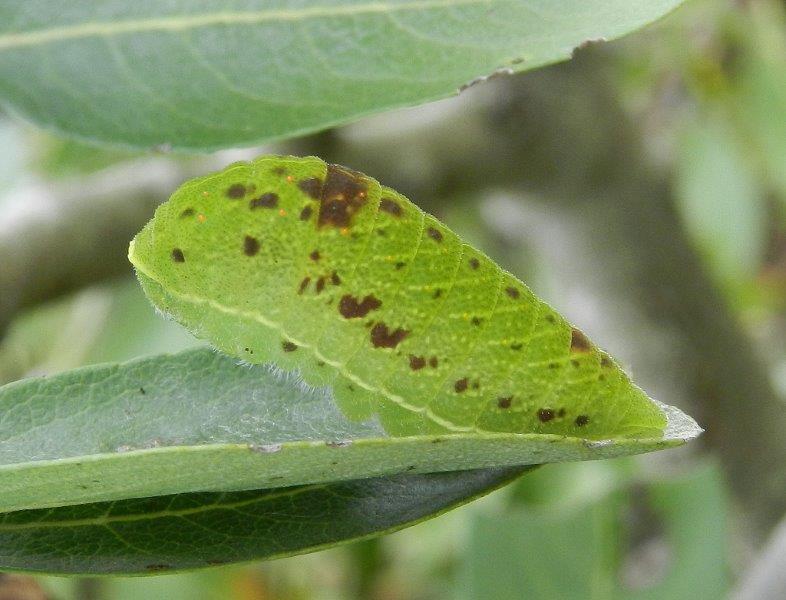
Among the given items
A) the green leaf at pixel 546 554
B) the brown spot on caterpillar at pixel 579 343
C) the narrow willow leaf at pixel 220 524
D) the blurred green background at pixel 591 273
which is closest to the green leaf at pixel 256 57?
the brown spot on caterpillar at pixel 579 343

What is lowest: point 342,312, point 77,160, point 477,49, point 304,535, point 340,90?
point 77,160

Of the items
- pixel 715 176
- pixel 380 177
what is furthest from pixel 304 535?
pixel 715 176

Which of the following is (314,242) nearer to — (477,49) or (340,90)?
(340,90)

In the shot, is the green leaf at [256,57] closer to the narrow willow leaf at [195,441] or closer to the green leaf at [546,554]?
the narrow willow leaf at [195,441]

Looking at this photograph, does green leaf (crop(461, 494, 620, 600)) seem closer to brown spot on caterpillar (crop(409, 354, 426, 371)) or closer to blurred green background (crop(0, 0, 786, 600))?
blurred green background (crop(0, 0, 786, 600))

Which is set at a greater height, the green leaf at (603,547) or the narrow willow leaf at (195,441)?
the narrow willow leaf at (195,441)

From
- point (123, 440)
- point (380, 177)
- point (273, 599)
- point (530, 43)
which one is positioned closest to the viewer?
point (123, 440)
